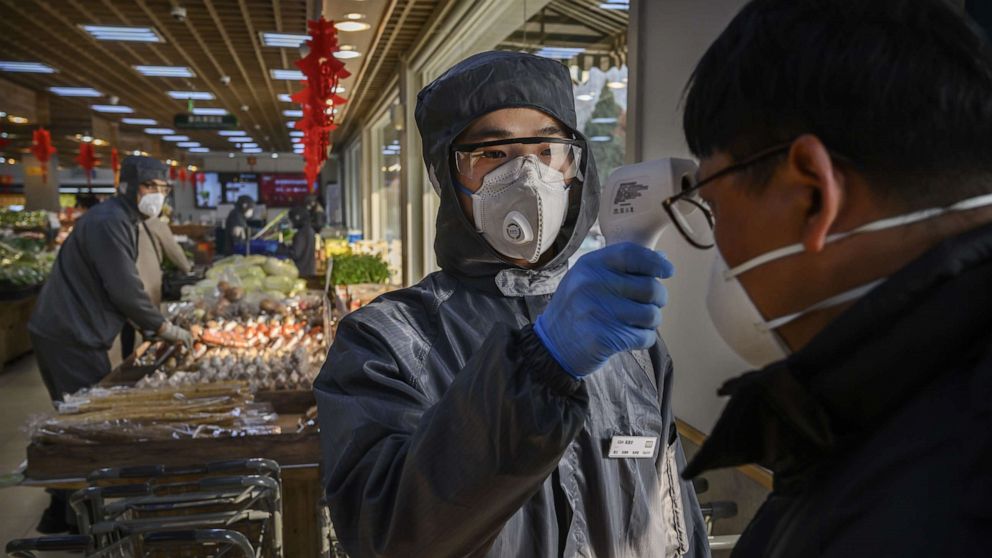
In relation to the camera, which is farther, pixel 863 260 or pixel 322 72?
pixel 322 72

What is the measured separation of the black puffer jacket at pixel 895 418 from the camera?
1.82 feet

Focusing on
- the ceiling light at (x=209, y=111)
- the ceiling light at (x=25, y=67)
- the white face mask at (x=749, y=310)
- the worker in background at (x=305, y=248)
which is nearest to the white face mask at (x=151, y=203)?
the worker in background at (x=305, y=248)


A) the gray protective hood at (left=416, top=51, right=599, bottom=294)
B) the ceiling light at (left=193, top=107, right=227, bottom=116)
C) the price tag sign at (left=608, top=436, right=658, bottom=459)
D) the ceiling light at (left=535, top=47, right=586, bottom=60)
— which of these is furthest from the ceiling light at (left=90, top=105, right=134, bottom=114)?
the price tag sign at (left=608, top=436, right=658, bottom=459)

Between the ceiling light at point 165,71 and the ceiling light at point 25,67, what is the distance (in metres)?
1.10

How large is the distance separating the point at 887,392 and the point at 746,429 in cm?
15

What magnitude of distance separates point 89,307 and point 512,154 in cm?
404

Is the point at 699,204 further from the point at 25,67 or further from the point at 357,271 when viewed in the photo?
the point at 25,67

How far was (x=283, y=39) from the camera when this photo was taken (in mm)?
7961

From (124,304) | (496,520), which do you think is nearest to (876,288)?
(496,520)

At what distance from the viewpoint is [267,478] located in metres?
2.30

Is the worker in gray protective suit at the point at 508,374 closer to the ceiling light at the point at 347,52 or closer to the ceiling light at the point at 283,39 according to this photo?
the ceiling light at the point at 347,52

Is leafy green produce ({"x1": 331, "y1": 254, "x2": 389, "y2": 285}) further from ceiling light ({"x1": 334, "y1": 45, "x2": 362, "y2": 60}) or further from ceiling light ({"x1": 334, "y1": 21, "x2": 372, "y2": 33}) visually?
ceiling light ({"x1": 334, "y1": 21, "x2": 372, "y2": 33})

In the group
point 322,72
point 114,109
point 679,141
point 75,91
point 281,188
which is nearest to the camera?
point 679,141

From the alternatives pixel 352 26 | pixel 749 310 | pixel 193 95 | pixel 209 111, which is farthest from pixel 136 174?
pixel 209 111
